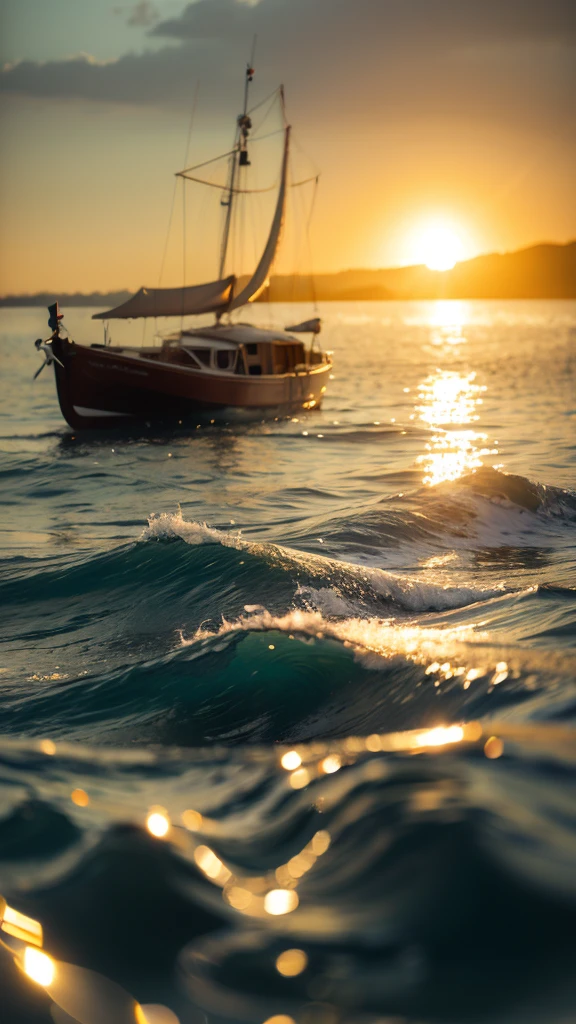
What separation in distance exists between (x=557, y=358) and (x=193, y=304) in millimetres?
44417

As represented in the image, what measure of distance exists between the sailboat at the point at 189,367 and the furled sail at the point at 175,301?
0.13 ft

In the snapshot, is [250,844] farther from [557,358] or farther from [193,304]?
[557,358]

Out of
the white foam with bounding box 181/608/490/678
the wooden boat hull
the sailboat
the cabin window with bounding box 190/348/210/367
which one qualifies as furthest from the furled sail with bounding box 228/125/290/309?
the white foam with bounding box 181/608/490/678

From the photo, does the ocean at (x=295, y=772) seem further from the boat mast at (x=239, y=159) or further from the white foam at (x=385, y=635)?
the boat mast at (x=239, y=159)

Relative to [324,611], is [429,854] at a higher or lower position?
higher

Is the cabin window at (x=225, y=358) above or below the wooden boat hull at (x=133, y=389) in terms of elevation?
above

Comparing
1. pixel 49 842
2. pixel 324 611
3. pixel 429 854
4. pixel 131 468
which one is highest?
pixel 429 854

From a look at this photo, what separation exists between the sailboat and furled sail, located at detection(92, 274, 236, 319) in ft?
0.13

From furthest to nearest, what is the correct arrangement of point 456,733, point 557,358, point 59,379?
point 557,358, point 59,379, point 456,733

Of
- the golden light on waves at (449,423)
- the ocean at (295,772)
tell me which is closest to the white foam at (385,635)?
the ocean at (295,772)

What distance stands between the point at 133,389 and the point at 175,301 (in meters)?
7.37

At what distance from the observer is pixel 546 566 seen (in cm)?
Answer: 1083

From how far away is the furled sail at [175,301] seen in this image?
119 ft

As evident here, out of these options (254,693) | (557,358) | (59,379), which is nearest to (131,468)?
(59,379)
